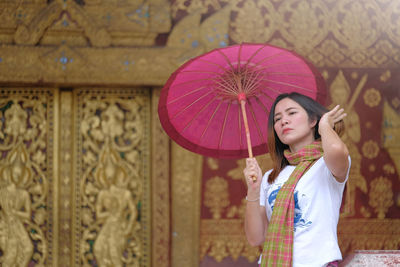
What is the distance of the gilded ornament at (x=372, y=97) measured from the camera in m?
4.05

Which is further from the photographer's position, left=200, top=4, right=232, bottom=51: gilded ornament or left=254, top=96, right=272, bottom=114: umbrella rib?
left=200, top=4, right=232, bottom=51: gilded ornament

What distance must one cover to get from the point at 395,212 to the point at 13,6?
3208 mm

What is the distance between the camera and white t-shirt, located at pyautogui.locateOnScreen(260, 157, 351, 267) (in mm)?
1846

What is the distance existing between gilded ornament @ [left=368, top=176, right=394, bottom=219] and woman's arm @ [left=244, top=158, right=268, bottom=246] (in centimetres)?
210

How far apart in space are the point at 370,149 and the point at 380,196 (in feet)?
1.16

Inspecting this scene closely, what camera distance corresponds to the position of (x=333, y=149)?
72.2 inches

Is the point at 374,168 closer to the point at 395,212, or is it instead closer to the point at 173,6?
the point at 395,212

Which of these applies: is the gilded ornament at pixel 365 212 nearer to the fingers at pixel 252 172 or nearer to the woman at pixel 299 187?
the woman at pixel 299 187

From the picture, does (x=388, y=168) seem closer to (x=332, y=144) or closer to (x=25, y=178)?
(x=332, y=144)

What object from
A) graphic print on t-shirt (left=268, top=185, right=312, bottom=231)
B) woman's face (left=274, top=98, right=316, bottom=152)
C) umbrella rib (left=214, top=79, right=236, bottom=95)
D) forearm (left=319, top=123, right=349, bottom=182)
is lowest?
graphic print on t-shirt (left=268, top=185, right=312, bottom=231)

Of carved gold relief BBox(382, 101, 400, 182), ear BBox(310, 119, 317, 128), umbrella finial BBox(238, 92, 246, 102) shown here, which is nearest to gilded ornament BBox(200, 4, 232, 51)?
carved gold relief BBox(382, 101, 400, 182)

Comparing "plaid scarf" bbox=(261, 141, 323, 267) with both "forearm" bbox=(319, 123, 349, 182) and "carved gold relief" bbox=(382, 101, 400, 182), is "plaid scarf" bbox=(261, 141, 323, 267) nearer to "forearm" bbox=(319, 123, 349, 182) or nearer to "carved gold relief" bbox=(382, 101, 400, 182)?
"forearm" bbox=(319, 123, 349, 182)

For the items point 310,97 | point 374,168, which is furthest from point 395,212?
point 310,97

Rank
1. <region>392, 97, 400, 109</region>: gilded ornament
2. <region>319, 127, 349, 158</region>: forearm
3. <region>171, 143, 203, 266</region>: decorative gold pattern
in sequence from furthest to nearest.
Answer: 1. <region>392, 97, 400, 109</region>: gilded ornament
2. <region>171, 143, 203, 266</region>: decorative gold pattern
3. <region>319, 127, 349, 158</region>: forearm
